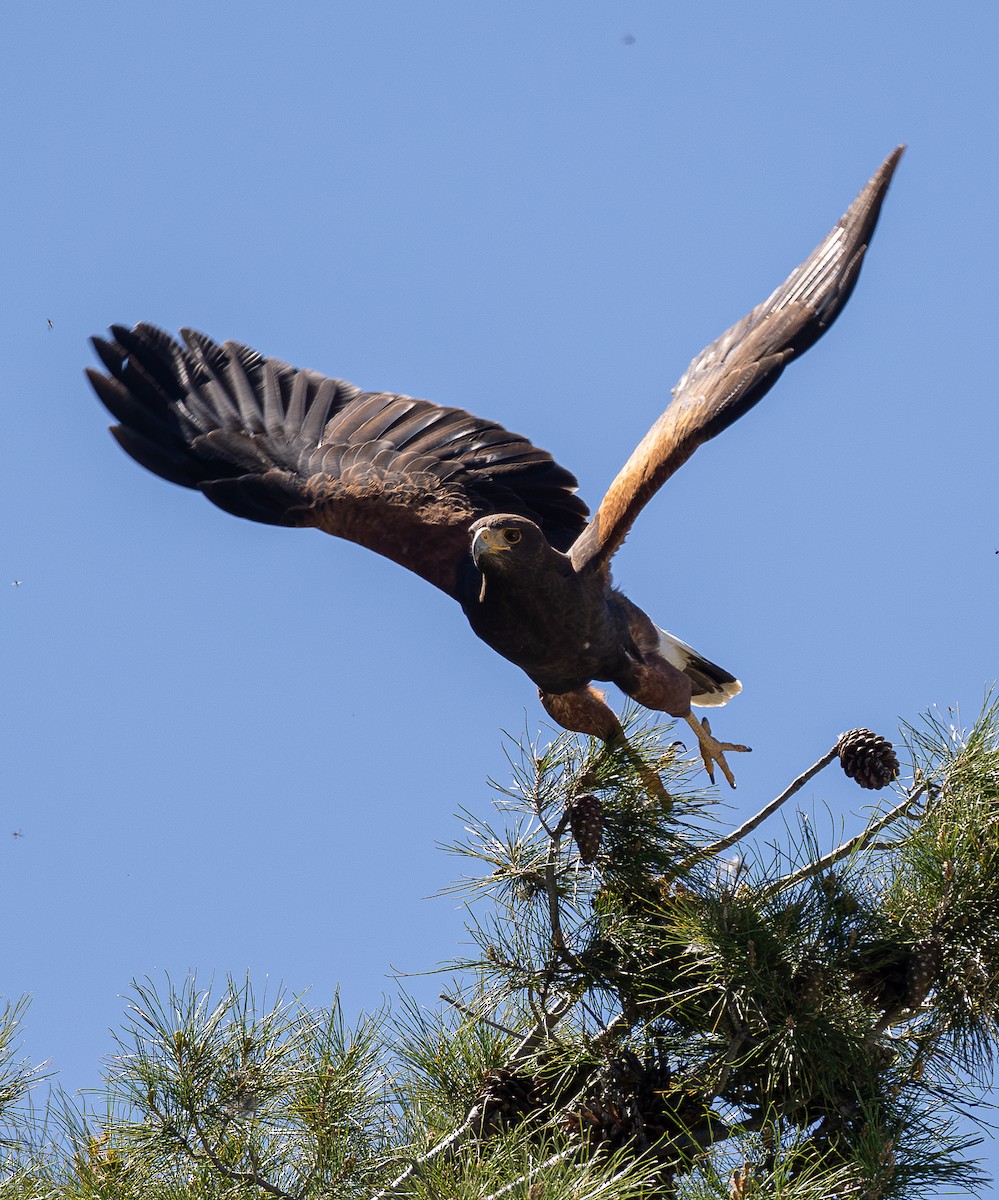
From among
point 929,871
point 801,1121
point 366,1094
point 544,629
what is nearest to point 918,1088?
point 801,1121

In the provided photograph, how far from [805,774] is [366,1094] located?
159cm

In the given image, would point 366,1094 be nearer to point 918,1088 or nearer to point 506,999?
point 506,999

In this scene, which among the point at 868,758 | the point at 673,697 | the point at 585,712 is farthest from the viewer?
the point at 673,697

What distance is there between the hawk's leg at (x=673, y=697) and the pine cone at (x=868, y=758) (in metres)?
1.61

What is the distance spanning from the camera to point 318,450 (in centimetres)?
726

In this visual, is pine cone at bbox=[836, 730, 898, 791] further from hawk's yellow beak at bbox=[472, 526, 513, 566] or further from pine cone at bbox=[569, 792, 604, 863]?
hawk's yellow beak at bbox=[472, 526, 513, 566]

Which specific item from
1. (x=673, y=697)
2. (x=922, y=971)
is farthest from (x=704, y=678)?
(x=922, y=971)

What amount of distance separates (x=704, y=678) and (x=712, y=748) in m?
1.08

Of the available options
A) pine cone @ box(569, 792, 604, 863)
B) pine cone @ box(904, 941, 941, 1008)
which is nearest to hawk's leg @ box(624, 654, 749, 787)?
pine cone @ box(569, 792, 604, 863)

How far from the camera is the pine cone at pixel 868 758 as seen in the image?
4.36 metres

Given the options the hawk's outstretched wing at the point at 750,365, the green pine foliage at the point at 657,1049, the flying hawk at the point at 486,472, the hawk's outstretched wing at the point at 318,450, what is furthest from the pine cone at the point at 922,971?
the hawk's outstretched wing at the point at 318,450

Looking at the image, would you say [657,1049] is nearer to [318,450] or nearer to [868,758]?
[868,758]

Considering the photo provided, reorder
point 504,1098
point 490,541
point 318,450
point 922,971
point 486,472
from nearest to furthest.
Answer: point 922,971, point 504,1098, point 490,541, point 486,472, point 318,450

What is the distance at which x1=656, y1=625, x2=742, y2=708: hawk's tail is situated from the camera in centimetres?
693
